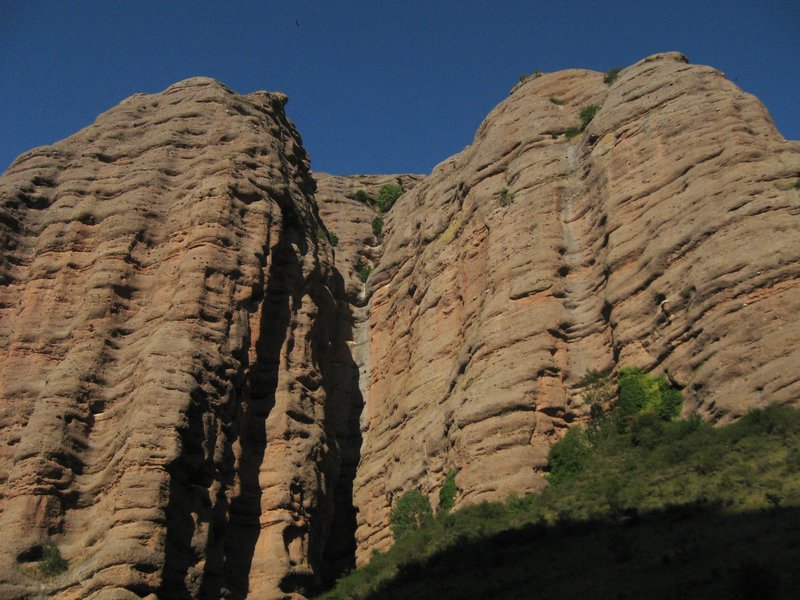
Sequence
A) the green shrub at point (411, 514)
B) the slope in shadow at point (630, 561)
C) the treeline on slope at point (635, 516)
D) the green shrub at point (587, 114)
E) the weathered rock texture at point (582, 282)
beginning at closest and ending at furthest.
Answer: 1. the slope in shadow at point (630, 561)
2. the treeline on slope at point (635, 516)
3. the weathered rock texture at point (582, 282)
4. the green shrub at point (411, 514)
5. the green shrub at point (587, 114)

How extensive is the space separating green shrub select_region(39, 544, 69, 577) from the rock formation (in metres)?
0.21

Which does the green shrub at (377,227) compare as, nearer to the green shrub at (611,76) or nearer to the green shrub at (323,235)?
the green shrub at (323,235)

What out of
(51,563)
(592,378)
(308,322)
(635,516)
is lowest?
(635,516)

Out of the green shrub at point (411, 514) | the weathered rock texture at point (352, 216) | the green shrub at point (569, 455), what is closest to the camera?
the green shrub at point (569, 455)

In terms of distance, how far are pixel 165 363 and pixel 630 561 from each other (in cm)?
1536

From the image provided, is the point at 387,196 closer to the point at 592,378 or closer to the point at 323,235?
the point at 323,235

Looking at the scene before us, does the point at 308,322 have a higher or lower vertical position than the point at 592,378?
higher

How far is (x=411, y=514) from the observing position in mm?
32594

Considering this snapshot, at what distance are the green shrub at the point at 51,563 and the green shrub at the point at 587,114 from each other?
89.8 feet

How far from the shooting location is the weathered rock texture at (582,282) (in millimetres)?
26719

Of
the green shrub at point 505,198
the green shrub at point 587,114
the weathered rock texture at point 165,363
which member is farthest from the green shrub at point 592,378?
the green shrub at point 587,114

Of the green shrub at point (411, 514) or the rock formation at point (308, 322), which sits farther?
the green shrub at point (411, 514)

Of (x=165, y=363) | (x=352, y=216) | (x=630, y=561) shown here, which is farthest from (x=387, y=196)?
(x=630, y=561)

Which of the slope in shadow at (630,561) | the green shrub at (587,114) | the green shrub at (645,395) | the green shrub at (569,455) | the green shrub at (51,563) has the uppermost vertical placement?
the green shrub at (587,114)
